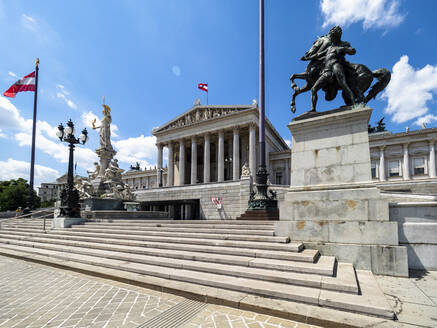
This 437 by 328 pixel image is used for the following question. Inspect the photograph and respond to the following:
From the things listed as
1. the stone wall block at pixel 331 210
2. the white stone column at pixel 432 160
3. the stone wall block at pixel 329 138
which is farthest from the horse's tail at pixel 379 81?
the white stone column at pixel 432 160

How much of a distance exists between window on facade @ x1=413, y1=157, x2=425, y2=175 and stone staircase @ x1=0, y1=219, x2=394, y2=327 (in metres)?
44.8

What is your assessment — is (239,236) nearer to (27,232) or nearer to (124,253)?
(124,253)

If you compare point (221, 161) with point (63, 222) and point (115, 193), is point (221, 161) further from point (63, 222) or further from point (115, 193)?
point (63, 222)

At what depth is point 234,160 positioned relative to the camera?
40.0 meters

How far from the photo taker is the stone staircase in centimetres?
386

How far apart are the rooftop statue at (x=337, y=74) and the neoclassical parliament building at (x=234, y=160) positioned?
19.7 metres

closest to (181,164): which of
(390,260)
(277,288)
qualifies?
(390,260)

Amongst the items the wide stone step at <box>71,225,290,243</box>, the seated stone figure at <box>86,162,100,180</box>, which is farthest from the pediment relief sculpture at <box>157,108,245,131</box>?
the wide stone step at <box>71,225,290,243</box>

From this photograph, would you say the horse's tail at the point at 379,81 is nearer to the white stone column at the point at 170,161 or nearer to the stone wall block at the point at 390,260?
the stone wall block at the point at 390,260

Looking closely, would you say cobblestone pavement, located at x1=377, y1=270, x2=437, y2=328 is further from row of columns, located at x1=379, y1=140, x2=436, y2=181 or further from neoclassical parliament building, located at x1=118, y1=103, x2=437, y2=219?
row of columns, located at x1=379, y1=140, x2=436, y2=181

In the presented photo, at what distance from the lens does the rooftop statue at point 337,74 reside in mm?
6875

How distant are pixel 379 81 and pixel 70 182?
1556 centimetres

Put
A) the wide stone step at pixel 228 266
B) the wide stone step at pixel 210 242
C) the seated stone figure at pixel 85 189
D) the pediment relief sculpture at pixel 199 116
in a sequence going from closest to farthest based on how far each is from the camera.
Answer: the wide stone step at pixel 228 266
the wide stone step at pixel 210 242
the seated stone figure at pixel 85 189
the pediment relief sculpture at pixel 199 116

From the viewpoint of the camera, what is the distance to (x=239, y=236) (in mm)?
7070
